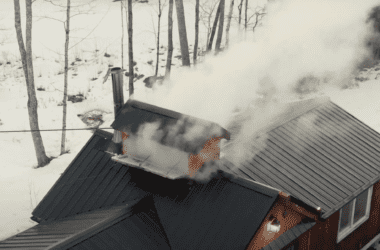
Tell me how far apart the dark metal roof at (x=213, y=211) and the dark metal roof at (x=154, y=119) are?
3.03ft

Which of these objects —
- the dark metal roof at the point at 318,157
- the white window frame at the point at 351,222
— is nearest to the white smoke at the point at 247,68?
the dark metal roof at the point at 318,157

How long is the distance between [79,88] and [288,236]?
1737cm

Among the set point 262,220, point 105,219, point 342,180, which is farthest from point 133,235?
point 342,180

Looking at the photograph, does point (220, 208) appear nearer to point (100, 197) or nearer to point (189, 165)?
point (189, 165)

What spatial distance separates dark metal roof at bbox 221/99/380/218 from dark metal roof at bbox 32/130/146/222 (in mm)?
2466

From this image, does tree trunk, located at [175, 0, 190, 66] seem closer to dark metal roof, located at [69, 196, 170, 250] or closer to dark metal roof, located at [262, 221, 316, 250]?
dark metal roof, located at [69, 196, 170, 250]

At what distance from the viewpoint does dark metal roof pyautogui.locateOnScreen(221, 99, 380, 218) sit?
26.0 feet

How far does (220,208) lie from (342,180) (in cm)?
307

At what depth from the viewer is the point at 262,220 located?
670 cm

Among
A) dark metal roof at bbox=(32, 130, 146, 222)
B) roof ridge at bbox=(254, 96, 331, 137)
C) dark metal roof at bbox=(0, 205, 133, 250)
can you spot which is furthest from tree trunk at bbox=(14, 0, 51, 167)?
roof ridge at bbox=(254, 96, 331, 137)

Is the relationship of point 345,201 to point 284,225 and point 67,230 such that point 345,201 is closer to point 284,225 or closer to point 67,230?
point 284,225

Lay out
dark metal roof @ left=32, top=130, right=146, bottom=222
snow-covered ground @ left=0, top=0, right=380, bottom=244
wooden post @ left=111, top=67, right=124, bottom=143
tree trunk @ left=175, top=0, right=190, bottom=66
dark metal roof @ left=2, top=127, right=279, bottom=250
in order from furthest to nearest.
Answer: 1. tree trunk @ left=175, top=0, right=190, bottom=66
2. snow-covered ground @ left=0, top=0, right=380, bottom=244
3. wooden post @ left=111, top=67, right=124, bottom=143
4. dark metal roof @ left=32, top=130, right=146, bottom=222
5. dark metal roof @ left=2, top=127, right=279, bottom=250

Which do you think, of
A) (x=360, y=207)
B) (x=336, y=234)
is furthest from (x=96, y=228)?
(x=360, y=207)

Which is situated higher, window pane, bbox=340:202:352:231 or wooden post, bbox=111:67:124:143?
wooden post, bbox=111:67:124:143
